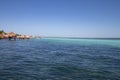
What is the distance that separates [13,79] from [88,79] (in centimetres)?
716

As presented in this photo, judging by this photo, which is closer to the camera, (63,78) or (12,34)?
(63,78)

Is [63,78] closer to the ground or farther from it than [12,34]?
closer to the ground

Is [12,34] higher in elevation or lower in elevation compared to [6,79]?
higher

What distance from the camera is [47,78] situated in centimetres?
1297

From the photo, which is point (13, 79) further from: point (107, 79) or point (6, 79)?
point (107, 79)

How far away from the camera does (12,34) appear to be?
104 m

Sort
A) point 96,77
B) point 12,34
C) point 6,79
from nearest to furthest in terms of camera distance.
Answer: point 6,79, point 96,77, point 12,34

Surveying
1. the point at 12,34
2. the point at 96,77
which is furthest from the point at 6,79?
the point at 12,34

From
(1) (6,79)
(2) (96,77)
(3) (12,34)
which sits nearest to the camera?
(1) (6,79)

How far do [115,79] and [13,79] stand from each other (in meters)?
9.81

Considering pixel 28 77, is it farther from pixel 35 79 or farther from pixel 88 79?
pixel 88 79

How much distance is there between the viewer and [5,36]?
109312 mm

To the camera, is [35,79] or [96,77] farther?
[96,77]

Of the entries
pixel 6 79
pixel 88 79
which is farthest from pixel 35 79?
pixel 88 79
